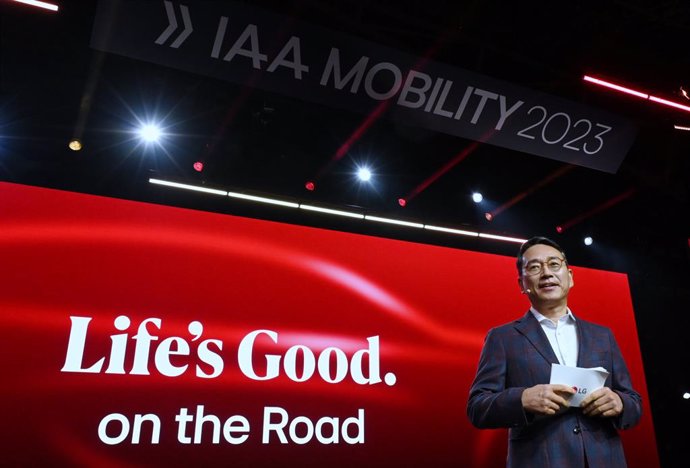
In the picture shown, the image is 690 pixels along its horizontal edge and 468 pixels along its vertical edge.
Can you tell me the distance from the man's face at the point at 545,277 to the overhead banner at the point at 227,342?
7.60 feet

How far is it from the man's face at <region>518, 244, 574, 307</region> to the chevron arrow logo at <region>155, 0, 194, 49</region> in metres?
2.54

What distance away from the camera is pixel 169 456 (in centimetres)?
336

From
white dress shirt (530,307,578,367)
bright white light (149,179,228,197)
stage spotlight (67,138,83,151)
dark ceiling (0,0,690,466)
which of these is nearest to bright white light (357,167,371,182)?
dark ceiling (0,0,690,466)

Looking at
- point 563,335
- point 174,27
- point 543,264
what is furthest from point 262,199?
point 563,335

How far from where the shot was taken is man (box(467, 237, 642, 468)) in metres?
1.64

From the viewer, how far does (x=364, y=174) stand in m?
5.46

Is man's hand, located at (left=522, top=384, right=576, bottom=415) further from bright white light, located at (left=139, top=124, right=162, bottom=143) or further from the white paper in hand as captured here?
bright white light, located at (left=139, top=124, right=162, bottom=143)

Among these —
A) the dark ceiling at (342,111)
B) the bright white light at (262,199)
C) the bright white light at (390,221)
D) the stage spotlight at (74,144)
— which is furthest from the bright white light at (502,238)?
the stage spotlight at (74,144)

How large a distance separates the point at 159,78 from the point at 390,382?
3.12 meters

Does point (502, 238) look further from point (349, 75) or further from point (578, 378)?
point (578, 378)

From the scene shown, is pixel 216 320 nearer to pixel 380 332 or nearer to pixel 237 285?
pixel 237 285

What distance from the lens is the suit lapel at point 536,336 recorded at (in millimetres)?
1771

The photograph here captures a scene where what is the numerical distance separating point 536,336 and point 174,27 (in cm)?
282

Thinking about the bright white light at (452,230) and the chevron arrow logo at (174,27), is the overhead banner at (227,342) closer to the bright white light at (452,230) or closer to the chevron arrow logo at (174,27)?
the bright white light at (452,230)
